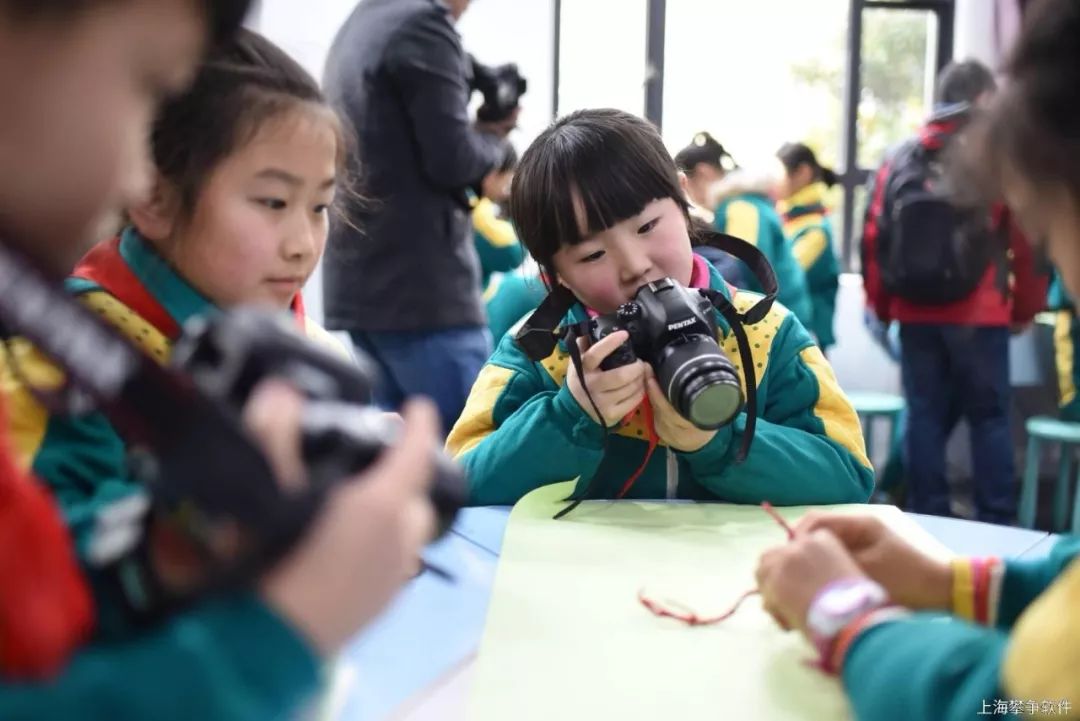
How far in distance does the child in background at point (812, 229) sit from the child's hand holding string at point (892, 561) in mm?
2526

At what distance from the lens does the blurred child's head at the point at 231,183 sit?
0.91 m

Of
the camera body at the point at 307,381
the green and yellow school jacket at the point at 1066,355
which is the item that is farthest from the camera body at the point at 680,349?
the green and yellow school jacket at the point at 1066,355

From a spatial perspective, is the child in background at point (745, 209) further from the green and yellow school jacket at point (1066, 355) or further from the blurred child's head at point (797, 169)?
the green and yellow school jacket at point (1066, 355)

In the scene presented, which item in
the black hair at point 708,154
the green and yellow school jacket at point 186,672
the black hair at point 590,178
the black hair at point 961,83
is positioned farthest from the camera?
the black hair at point 708,154

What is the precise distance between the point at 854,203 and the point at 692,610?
12.5 ft

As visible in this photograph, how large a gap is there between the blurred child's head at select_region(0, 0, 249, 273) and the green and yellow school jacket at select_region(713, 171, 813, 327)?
2.37 metres

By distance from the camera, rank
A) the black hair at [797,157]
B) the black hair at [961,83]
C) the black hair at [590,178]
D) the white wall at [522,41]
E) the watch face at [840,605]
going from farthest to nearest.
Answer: the white wall at [522,41]
the black hair at [797,157]
the black hair at [961,83]
the black hair at [590,178]
the watch face at [840,605]

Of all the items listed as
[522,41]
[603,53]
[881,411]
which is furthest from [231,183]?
[603,53]

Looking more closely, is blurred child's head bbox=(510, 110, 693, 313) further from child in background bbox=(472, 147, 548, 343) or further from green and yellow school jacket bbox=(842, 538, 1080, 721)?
child in background bbox=(472, 147, 548, 343)

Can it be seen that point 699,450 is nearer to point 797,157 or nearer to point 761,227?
point 761,227

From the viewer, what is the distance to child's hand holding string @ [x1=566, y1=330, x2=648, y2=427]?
101 cm

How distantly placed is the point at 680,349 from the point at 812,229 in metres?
2.54

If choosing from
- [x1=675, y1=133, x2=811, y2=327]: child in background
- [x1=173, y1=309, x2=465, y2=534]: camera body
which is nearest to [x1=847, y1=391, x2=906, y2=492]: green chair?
[x1=675, y1=133, x2=811, y2=327]: child in background

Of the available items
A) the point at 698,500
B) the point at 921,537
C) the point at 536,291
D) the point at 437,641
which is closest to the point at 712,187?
the point at 536,291
